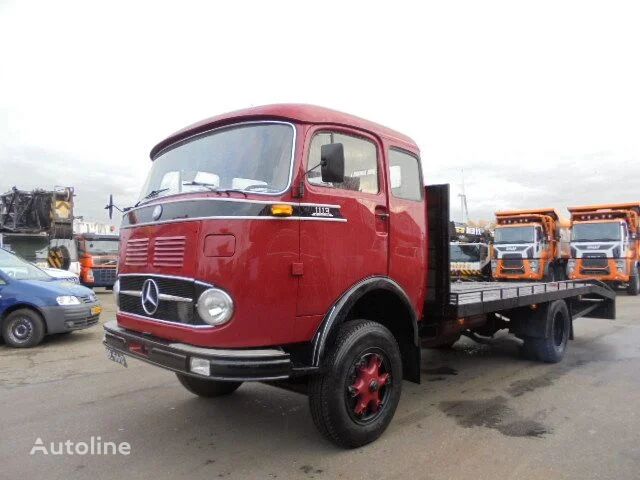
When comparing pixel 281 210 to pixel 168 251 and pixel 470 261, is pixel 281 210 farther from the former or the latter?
pixel 470 261

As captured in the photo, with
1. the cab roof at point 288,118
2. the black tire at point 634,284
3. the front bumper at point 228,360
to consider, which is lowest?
the black tire at point 634,284

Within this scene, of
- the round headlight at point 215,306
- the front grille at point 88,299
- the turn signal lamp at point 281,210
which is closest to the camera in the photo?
the round headlight at point 215,306

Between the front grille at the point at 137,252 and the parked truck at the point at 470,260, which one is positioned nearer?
the front grille at the point at 137,252

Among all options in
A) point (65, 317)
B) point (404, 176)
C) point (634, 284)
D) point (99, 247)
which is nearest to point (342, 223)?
point (404, 176)

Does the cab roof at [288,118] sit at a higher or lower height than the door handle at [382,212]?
higher

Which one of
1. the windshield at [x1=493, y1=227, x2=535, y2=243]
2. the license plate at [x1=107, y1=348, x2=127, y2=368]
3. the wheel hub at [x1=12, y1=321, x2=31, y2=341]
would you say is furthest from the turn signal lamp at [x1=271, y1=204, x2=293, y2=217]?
the windshield at [x1=493, y1=227, x2=535, y2=243]

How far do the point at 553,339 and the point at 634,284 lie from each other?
14273mm

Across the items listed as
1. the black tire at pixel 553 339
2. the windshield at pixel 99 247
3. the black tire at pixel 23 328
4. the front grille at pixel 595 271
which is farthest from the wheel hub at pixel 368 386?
the front grille at pixel 595 271

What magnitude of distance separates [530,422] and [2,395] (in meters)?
5.24

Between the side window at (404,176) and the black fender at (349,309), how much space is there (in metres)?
0.86

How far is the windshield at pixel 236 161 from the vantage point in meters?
3.58

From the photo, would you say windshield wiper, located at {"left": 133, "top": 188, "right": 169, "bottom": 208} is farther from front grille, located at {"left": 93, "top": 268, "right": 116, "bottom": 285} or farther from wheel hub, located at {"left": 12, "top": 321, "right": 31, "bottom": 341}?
front grille, located at {"left": 93, "top": 268, "right": 116, "bottom": 285}

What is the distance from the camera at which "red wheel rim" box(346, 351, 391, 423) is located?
3.75 m

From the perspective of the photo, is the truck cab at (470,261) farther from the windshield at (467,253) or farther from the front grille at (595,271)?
the front grille at (595,271)
